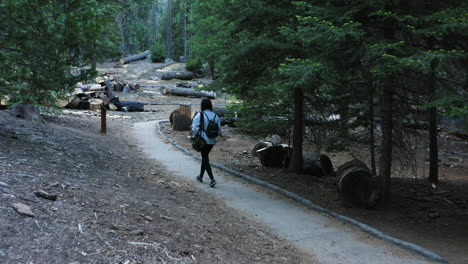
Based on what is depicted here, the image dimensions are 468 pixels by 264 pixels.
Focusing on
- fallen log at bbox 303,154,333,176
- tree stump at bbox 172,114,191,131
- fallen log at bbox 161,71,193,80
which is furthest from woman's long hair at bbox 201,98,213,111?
fallen log at bbox 161,71,193,80

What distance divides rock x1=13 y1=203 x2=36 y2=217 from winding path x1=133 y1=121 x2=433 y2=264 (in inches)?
160

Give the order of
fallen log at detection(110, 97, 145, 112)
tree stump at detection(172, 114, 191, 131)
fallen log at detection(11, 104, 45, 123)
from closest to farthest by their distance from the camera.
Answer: fallen log at detection(11, 104, 45, 123)
tree stump at detection(172, 114, 191, 131)
fallen log at detection(110, 97, 145, 112)

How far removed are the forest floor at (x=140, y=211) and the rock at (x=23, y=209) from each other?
2.6 inches

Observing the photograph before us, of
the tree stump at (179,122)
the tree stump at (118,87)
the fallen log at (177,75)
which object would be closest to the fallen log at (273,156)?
the tree stump at (179,122)

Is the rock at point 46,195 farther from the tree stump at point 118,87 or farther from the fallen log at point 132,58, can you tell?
the fallen log at point 132,58

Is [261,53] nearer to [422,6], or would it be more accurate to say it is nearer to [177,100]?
[422,6]

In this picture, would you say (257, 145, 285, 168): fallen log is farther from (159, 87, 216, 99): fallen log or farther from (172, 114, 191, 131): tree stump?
(159, 87, 216, 99): fallen log

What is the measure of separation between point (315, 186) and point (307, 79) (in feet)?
14.1

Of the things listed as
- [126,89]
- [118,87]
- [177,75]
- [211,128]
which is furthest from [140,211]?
[177,75]

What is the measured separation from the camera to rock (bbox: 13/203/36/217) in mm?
4465

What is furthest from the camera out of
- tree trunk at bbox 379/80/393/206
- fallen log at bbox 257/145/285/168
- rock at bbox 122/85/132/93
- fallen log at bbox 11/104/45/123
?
rock at bbox 122/85/132/93

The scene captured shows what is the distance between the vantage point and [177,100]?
1258 inches

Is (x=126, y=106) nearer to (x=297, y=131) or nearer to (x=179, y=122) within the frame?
(x=179, y=122)

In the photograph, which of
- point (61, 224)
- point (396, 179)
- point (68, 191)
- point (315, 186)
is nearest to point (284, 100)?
point (315, 186)
